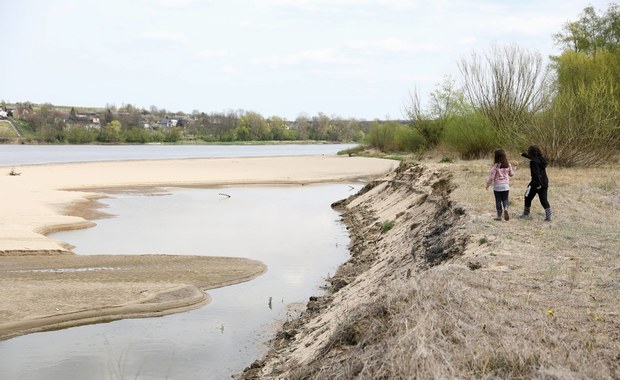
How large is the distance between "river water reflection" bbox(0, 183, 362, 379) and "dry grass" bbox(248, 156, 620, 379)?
8.43 ft

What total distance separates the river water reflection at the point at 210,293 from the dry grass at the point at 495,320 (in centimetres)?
257

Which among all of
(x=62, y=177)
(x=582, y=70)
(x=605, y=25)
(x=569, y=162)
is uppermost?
(x=605, y=25)

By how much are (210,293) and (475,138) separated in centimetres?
2752

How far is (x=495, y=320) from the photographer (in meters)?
6.98

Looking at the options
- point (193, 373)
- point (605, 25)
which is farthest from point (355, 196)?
point (193, 373)

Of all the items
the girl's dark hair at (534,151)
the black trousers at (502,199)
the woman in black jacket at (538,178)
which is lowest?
the black trousers at (502,199)

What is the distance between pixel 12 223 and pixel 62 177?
1185 inches

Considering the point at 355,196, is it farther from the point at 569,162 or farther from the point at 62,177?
the point at 62,177

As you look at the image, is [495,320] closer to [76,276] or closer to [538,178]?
[538,178]

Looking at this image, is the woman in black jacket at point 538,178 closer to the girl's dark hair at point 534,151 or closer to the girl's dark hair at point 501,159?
the girl's dark hair at point 534,151

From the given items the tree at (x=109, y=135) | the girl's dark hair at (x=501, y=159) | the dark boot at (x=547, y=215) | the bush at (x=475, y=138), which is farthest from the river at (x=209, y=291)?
the tree at (x=109, y=135)

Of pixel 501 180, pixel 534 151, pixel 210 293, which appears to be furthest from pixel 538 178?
pixel 210 293

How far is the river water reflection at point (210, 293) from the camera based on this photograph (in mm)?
10820

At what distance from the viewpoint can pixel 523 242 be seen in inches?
479
